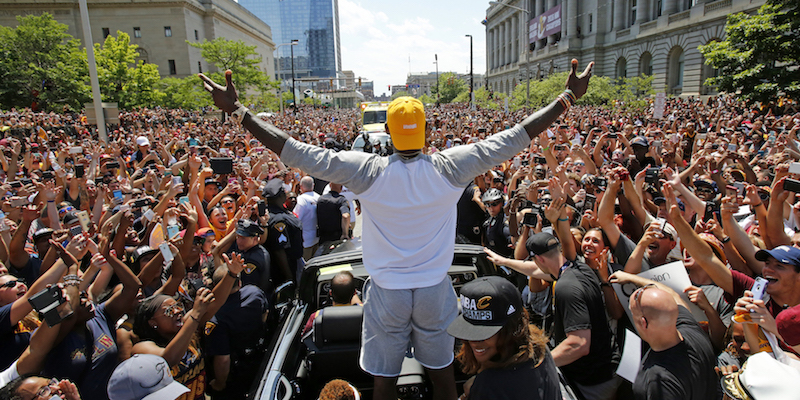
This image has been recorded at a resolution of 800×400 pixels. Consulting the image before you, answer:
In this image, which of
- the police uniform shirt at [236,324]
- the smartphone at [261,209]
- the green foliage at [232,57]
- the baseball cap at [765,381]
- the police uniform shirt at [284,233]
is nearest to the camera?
the baseball cap at [765,381]

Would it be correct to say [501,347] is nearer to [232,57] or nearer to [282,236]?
[282,236]

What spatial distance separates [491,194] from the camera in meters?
5.74

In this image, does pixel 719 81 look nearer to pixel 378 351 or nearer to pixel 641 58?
pixel 378 351

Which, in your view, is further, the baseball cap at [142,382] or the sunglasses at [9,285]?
the sunglasses at [9,285]

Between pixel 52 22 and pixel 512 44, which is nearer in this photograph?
pixel 52 22

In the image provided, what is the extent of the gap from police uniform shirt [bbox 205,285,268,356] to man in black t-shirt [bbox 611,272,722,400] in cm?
288

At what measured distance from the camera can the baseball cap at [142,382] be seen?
7.18ft

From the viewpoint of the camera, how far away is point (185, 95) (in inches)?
1512

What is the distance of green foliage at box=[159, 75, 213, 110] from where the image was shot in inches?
1499

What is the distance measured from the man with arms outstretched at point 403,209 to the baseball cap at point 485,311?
0.86 ft

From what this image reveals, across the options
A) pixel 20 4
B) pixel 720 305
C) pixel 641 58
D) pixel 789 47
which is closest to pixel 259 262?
pixel 720 305

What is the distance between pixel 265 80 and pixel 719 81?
3624 centimetres

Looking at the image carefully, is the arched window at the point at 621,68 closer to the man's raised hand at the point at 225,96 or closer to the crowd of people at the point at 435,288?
the crowd of people at the point at 435,288

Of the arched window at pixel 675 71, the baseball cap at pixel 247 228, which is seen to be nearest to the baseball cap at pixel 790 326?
the baseball cap at pixel 247 228
